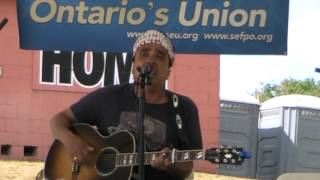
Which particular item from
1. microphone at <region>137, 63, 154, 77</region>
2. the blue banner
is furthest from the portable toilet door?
microphone at <region>137, 63, 154, 77</region>

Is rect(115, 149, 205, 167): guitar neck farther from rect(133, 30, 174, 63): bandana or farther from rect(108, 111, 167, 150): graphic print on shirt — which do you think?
rect(133, 30, 174, 63): bandana

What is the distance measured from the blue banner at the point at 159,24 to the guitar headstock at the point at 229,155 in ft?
5.41

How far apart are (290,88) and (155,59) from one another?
3733cm

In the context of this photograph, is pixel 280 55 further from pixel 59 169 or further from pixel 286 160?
pixel 286 160

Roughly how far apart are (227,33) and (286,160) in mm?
7259

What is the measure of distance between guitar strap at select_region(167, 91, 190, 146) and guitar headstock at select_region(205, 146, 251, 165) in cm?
31

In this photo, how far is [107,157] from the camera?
161 inches

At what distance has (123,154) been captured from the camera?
4.01m

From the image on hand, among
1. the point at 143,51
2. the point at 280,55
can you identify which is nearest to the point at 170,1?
the point at 280,55

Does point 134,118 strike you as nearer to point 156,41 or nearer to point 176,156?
point 176,156

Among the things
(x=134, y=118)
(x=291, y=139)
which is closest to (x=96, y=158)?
(x=134, y=118)

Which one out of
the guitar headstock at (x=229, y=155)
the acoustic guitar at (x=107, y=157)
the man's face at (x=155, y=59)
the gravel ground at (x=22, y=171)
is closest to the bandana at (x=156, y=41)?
the man's face at (x=155, y=59)

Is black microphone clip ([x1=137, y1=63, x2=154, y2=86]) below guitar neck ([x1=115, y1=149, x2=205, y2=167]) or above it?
above

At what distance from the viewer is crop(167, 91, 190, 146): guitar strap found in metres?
3.98
